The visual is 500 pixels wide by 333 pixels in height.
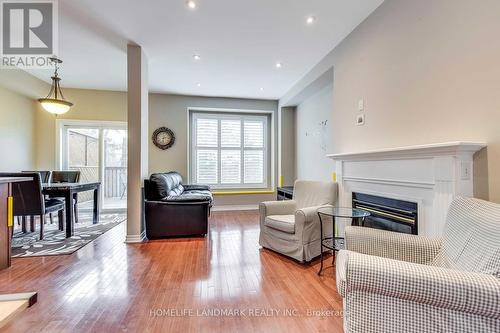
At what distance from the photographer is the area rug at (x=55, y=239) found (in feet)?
10.2

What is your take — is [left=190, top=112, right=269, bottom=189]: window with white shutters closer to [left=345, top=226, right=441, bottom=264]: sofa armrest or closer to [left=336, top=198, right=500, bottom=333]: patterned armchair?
[left=345, top=226, right=441, bottom=264]: sofa armrest

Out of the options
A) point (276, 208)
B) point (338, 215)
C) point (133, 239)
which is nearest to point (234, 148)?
point (276, 208)

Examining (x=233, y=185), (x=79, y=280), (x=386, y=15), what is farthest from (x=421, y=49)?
(x=233, y=185)

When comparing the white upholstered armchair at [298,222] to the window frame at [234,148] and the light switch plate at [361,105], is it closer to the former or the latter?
the light switch plate at [361,105]

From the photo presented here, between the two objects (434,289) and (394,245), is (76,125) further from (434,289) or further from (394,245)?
(434,289)

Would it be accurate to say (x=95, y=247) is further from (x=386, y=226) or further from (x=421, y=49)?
(x=421, y=49)

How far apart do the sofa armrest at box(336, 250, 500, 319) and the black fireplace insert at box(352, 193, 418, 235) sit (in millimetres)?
1158

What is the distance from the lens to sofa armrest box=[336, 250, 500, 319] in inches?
40.0

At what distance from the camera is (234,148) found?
627 cm

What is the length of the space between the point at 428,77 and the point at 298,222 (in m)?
1.80

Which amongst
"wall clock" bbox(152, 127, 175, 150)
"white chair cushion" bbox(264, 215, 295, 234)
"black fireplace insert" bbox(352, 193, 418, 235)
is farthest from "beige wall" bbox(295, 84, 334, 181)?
"wall clock" bbox(152, 127, 175, 150)

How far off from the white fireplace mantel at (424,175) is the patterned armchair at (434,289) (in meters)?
0.45

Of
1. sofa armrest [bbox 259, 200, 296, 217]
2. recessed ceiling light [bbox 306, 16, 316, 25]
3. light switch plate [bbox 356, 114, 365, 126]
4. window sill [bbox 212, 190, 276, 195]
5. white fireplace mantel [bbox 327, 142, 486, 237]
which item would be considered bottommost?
window sill [bbox 212, 190, 276, 195]

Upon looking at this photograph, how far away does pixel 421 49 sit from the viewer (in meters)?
2.13
